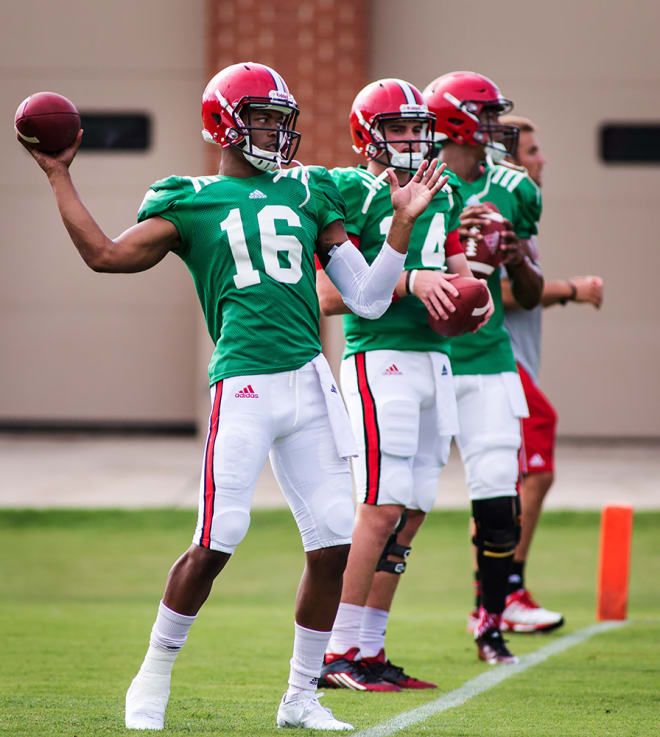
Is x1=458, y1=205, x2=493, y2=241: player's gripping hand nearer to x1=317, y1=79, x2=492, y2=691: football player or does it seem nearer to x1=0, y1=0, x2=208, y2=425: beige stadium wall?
x1=317, y1=79, x2=492, y2=691: football player

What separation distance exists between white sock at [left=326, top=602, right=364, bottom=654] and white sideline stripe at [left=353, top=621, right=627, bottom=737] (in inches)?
16.0

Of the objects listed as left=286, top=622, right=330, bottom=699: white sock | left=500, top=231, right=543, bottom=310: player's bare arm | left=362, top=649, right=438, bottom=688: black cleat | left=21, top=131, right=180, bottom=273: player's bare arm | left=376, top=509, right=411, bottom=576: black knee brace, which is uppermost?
left=21, top=131, right=180, bottom=273: player's bare arm

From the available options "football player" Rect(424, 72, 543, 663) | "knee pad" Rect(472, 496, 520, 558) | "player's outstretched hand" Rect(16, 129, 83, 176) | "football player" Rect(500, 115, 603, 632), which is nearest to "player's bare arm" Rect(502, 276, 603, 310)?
"football player" Rect(500, 115, 603, 632)

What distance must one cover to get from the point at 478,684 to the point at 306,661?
1041 mm

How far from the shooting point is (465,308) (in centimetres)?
423

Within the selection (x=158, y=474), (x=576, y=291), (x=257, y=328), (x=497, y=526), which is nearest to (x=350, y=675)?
(x=497, y=526)

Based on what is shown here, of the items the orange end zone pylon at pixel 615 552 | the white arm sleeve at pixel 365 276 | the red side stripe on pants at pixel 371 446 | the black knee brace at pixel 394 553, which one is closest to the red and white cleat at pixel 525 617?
the orange end zone pylon at pixel 615 552

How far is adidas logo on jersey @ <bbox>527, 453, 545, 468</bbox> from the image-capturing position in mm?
6418

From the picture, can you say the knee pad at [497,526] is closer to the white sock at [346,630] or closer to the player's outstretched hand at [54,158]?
the white sock at [346,630]

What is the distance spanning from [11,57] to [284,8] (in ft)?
10.5

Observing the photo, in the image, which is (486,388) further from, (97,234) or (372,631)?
(97,234)

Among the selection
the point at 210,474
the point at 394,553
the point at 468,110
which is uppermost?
the point at 468,110

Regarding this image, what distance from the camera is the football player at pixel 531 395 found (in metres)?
6.09

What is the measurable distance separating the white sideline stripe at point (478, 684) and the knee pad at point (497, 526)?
45 centimetres
